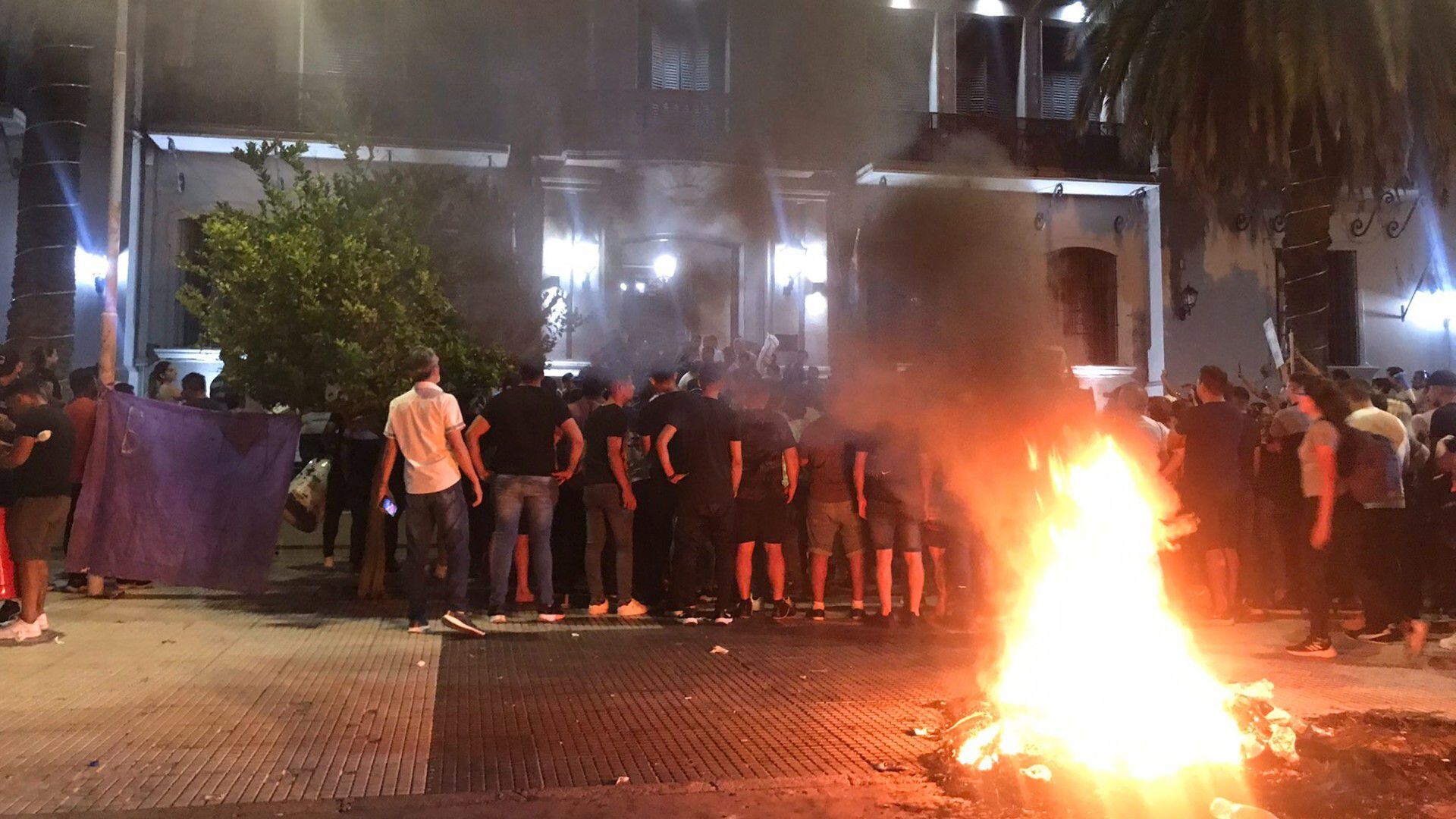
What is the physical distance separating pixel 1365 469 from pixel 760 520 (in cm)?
347

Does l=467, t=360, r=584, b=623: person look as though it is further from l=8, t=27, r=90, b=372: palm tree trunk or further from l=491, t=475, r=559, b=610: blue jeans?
l=8, t=27, r=90, b=372: palm tree trunk

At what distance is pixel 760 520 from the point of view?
6.80 meters

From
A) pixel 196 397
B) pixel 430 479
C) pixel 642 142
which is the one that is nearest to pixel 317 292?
pixel 196 397

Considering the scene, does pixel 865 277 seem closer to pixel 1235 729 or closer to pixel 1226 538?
pixel 1226 538

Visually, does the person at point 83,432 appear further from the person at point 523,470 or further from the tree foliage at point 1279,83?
the tree foliage at point 1279,83

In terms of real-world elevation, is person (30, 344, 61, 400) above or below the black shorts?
above

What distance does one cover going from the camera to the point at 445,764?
367 cm

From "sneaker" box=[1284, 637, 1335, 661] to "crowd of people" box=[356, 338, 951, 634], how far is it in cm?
206

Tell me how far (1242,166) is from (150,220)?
13.9 m

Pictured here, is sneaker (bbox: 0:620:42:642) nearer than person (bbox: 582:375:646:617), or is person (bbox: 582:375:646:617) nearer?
sneaker (bbox: 0:620:42:642)

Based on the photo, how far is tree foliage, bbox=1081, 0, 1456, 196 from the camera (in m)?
10.2

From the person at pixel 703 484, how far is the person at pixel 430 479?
129cm

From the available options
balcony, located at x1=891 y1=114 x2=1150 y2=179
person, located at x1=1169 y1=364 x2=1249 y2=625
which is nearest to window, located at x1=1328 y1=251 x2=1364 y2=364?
balcony, located at x1=891 y1=114 x2=1150 y2=179

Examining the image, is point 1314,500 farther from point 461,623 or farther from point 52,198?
point 52,198
